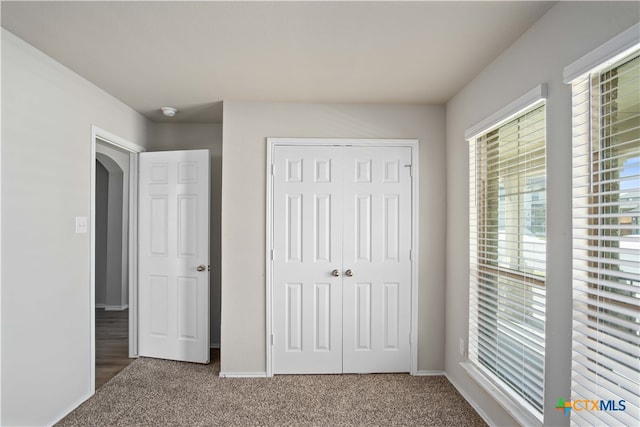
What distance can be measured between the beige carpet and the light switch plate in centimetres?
128

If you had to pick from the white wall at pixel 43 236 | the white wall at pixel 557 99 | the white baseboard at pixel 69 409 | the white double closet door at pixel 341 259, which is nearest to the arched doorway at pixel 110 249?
the white baseboard at pixel 69 409

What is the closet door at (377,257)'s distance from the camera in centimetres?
Answer: 315

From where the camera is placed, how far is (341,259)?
3.14 meters

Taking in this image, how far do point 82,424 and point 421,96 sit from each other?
3507 millimetres

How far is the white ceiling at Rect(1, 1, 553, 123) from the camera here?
Answer: 1746 mm

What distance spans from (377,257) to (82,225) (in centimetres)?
239

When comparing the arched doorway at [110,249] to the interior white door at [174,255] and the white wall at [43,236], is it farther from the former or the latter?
the white wall at [43,236]

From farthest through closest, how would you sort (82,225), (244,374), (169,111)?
(169,111) < (244,374) < (82,225)

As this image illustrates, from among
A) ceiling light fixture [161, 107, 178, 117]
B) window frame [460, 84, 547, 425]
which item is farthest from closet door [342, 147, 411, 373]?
ceiling light fixture [161, 107, 178, 117]

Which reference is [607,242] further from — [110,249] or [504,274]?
[110,249]

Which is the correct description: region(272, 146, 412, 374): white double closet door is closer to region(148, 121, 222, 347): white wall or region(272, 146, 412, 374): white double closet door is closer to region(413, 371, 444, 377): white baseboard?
region(413, 371, 444, 377): white baseboard

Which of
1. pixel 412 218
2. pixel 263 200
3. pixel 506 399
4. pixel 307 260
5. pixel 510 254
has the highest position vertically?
pixel 263 200

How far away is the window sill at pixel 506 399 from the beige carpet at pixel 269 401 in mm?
283

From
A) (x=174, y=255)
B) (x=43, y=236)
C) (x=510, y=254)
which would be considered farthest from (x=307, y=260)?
(x=43, y=236)
